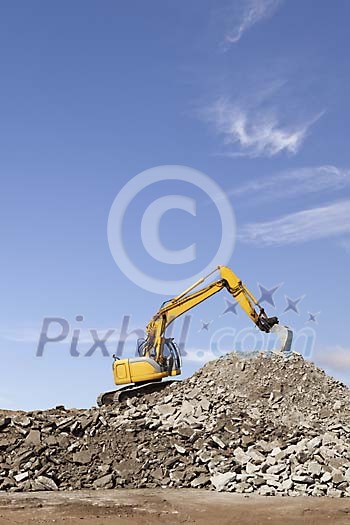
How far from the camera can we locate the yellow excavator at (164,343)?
71.4 ft

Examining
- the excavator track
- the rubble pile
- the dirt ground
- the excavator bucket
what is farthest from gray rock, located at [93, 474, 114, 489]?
the excavator bucket

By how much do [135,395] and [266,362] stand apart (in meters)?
4.41

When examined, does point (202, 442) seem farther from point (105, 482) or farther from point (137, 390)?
point (137, 390)

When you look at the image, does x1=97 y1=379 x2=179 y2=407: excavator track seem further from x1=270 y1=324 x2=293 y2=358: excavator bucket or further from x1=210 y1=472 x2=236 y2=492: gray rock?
x1=210 y1=472 x2=236 y2=492: gray rock

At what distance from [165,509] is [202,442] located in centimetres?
397

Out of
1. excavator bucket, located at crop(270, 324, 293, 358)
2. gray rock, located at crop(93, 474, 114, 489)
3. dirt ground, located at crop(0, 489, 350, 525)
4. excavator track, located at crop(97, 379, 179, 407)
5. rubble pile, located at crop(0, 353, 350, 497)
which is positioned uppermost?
excavator bucket, located at crop(270, 324, 293, 358)

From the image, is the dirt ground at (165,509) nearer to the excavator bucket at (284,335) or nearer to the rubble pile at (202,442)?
the rubble pile at (202,442)

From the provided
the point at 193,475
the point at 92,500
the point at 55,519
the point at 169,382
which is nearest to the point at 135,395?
the point at 169,382

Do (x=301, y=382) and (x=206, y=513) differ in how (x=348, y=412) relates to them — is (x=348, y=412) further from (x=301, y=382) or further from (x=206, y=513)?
(x=206, y=513)

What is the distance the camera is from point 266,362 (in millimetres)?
22109

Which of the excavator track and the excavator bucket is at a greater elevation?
the excavator bucket

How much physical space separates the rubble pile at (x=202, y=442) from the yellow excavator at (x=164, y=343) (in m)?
0.80

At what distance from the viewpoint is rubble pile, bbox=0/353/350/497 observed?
50.5 feet

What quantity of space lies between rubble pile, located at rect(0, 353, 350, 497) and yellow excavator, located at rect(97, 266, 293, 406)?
2.62 ft
